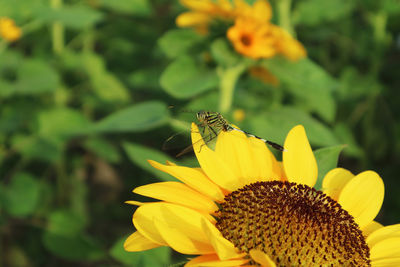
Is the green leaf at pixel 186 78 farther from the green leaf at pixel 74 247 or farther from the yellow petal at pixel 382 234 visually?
the yellow petal at pixel 382 234

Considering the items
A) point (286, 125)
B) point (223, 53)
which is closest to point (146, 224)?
point (286, 125)

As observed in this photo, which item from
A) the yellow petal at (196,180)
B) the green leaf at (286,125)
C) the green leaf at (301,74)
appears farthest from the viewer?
the green leaf at (301,74)

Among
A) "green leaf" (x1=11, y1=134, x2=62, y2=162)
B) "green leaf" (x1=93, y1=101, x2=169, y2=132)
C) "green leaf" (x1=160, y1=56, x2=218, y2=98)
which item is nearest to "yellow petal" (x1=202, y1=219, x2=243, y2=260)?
"green leaf" (x1=93, y1=101, x2=169, y2=132)

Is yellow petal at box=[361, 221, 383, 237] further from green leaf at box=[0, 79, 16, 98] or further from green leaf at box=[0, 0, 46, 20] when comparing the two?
green leaf at box=[0, 0, 46, 20]

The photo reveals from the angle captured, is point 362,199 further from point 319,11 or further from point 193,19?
point 319,11

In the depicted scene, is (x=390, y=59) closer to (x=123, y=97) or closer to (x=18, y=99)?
(x=123, y=97)

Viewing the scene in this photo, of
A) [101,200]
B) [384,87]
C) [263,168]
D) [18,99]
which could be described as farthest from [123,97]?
[263,168]

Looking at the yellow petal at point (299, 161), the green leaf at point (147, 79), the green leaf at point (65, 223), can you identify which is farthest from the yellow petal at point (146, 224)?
the green leaf at point (147, 79)
